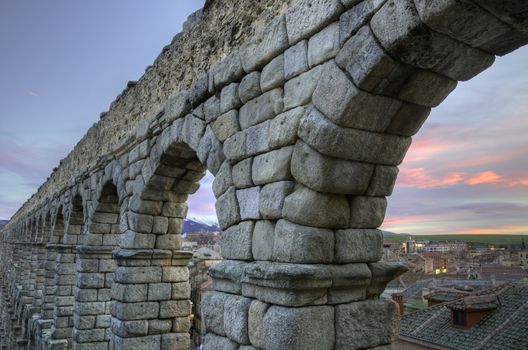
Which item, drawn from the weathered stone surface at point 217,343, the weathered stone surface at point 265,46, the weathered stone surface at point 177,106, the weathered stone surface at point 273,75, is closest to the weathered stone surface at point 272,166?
the weathered stone surface at point 273,75

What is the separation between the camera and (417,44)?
8.30 feet

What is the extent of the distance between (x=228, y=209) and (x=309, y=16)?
1729 millimetres

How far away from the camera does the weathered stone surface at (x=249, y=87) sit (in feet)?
12.6

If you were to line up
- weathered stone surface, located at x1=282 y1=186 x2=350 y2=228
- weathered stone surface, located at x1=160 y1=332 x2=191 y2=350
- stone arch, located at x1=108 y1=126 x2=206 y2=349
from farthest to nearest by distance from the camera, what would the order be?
weathered stone surface, located at x1=160 y1=332 x2=191 y2=350 → stone arch, located at x1=108 y1=126 x2=206 y2=349 → weathered stone surface, located at x1=282 y1=186 x2=350 y2=228

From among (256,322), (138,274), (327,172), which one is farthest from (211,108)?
(138,274)

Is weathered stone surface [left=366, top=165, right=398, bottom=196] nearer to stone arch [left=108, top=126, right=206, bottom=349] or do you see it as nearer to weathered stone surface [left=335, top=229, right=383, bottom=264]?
weathered stone surface [left=335, top=229, right=383, bottom=264]

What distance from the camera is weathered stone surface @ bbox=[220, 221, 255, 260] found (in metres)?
3.62

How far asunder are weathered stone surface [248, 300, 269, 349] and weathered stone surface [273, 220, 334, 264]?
371 millimetres

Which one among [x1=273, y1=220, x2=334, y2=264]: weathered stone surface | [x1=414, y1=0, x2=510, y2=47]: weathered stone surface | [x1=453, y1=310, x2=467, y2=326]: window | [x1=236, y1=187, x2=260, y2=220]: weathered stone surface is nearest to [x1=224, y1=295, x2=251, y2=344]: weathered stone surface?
[x1=273, y1=220, x2=334, y2=264]: weathered stone surface

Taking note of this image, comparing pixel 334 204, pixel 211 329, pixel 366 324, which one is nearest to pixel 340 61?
pixel 334 204

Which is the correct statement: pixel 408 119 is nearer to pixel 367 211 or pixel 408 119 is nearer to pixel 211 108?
pixel 367 211

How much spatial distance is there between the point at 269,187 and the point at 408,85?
1236mm

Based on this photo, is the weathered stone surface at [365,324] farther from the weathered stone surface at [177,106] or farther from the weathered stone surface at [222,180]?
the weathered stone surface at [177,106]

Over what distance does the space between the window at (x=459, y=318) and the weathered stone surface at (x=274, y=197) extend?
10.2 m
